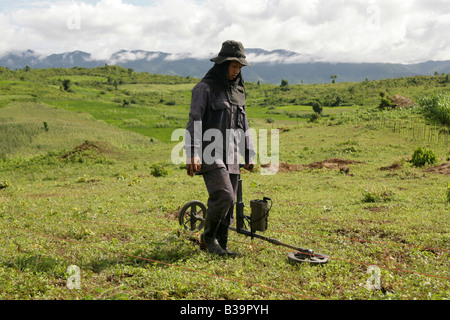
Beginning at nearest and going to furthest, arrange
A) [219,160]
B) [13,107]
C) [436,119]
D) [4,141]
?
[219,160] → [436,119] → [4,141] → [13,107]

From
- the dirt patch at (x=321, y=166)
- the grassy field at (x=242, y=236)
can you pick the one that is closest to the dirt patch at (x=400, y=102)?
the grassy field at (x=242, y=236)

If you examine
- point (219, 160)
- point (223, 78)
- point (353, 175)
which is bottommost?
point (353, 175)

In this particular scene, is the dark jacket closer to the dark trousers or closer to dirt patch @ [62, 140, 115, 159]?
the dark trousers

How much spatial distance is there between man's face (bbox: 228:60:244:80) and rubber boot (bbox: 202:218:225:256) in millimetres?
2202

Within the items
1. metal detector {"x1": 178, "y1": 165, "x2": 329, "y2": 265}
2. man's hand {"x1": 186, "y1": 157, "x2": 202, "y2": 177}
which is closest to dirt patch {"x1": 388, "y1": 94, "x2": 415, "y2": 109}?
metal detector {"x1": 178, "y1": 165, "x2": 329, "y2": 265}

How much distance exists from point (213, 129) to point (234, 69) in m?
0.95

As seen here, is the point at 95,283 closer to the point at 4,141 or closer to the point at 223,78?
the point at 223,78

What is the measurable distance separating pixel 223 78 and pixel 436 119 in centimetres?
2505

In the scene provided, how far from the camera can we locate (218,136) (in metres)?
5.87

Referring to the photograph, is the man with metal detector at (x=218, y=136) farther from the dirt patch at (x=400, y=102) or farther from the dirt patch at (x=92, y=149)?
the dirt patch at (x=400, y=102)

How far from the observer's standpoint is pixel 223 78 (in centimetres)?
591

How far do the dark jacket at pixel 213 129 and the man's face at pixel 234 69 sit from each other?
0.88 feet
